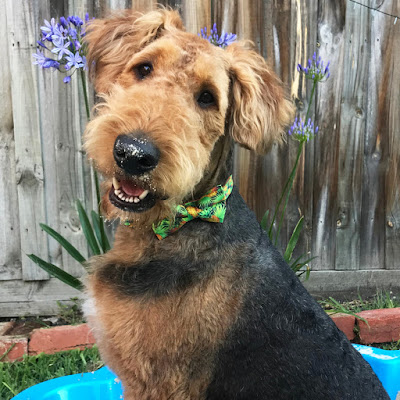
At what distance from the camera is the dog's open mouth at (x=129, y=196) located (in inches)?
58.8

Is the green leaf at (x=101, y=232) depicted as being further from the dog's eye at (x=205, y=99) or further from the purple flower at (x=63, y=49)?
the dog's eye at (x=205, y=99)

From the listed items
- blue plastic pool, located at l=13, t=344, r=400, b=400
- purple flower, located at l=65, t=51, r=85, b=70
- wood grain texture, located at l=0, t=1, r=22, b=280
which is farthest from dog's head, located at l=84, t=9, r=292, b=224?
wood grain texture, located at l=0, t=1, r=22, b=280

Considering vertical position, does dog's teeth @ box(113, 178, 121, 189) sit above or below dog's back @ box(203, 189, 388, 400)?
above

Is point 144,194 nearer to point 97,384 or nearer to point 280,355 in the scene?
point 280,355

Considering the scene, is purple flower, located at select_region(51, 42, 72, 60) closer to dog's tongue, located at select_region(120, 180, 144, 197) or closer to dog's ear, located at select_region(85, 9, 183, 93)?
dog's ear, located at select_region(85, 9, 183, 93)

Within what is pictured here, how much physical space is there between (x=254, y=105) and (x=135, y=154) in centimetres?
68

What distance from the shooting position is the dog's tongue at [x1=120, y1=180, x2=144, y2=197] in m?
1.49

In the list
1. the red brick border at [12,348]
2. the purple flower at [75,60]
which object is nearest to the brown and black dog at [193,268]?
the purple flower at [75,60]

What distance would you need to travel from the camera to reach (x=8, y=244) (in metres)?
3.25

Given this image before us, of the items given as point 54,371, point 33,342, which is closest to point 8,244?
point 33,342

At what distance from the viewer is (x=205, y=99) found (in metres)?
1.79

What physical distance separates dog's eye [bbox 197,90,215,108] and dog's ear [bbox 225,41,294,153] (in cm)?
12

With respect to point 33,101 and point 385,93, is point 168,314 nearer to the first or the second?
point 33,101

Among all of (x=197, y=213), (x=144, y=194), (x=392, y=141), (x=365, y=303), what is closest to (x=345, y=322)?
(x=365, y=303)
